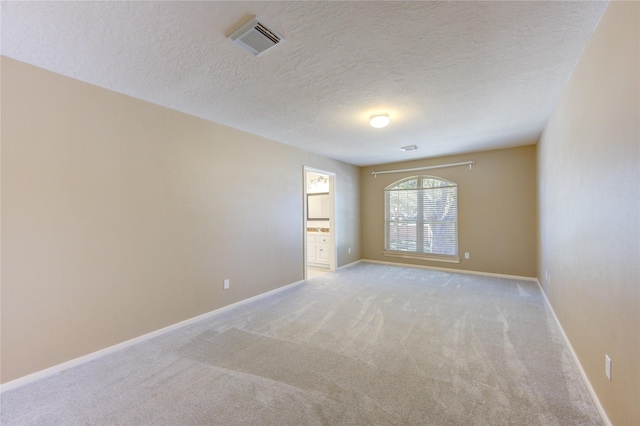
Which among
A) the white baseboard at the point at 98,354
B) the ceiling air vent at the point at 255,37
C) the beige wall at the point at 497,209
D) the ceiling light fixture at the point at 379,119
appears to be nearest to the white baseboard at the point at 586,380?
the beige wall at the point at 497,209

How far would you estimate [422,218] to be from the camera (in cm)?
574

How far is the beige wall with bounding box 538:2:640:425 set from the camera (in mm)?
1234

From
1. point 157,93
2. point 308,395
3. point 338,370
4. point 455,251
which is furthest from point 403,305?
point 157,93

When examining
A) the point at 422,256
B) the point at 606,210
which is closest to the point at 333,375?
the point at 606,210

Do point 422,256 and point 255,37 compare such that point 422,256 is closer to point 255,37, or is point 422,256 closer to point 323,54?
point 323,54

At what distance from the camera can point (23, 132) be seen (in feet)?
6.52

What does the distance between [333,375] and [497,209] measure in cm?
461

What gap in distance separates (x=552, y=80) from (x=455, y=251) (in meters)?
3.71

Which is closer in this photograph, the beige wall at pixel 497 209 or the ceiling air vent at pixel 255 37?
the ceiling air vent at pixel 255 37

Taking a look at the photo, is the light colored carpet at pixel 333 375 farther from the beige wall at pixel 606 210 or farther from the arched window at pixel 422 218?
the arched window at pixel 422 218

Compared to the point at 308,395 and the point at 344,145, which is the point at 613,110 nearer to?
the point at 308,395

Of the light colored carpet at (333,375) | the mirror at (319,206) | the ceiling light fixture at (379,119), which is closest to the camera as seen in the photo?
the light colored carpet at (333,375)

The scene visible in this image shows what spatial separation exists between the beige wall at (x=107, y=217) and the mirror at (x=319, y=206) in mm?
2806

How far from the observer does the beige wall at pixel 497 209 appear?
468 cm
